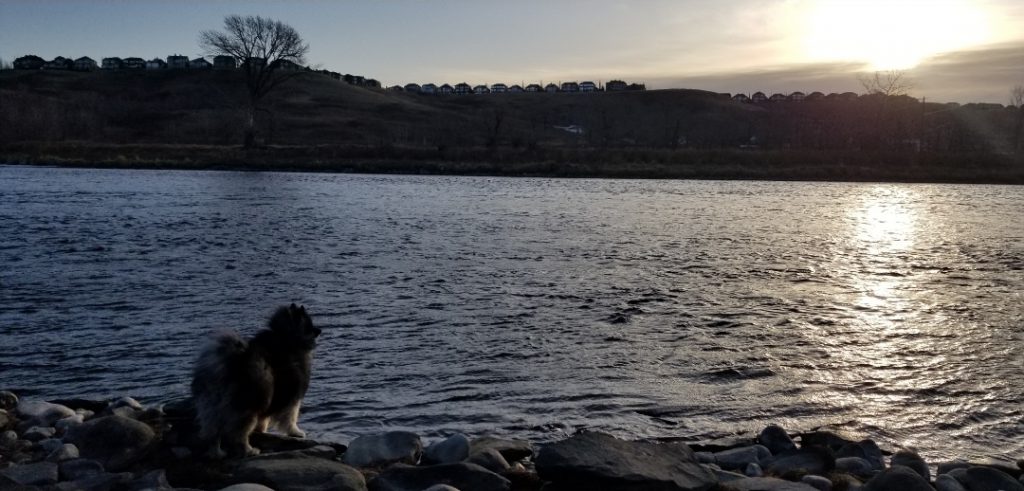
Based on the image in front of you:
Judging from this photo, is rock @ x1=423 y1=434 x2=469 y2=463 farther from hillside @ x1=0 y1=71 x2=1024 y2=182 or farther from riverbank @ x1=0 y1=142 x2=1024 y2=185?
hillside @ x1=0 y1=71 x2=1024 y2=182

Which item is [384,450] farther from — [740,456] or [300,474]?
[740,456]

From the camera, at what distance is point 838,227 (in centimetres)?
3056

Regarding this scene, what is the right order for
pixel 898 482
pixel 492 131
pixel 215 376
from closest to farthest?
pixel 898 482, pixel 215 376, pixel 492 131

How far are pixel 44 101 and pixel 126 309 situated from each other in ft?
405

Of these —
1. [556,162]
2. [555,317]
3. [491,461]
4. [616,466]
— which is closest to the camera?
[616,466]

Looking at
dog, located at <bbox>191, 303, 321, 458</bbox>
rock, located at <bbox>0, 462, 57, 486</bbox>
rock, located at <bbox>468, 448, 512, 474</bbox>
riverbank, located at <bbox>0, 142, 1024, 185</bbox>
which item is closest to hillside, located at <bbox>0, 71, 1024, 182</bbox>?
riverbank, located at <bbox>0, 142, 1024, 185</bbox>

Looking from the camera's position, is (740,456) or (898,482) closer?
(898,482)

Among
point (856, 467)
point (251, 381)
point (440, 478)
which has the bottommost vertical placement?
point (856, 467)

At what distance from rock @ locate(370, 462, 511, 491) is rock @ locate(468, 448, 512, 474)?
Answer: 32cm

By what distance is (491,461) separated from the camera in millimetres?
6863

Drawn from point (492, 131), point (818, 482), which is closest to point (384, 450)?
point (818, 482)

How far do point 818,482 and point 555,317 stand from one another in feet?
24.3

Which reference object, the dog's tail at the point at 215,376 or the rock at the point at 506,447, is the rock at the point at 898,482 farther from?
the dog's tail at the point at 215,376

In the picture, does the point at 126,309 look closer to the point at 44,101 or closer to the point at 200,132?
the point at 200,132
